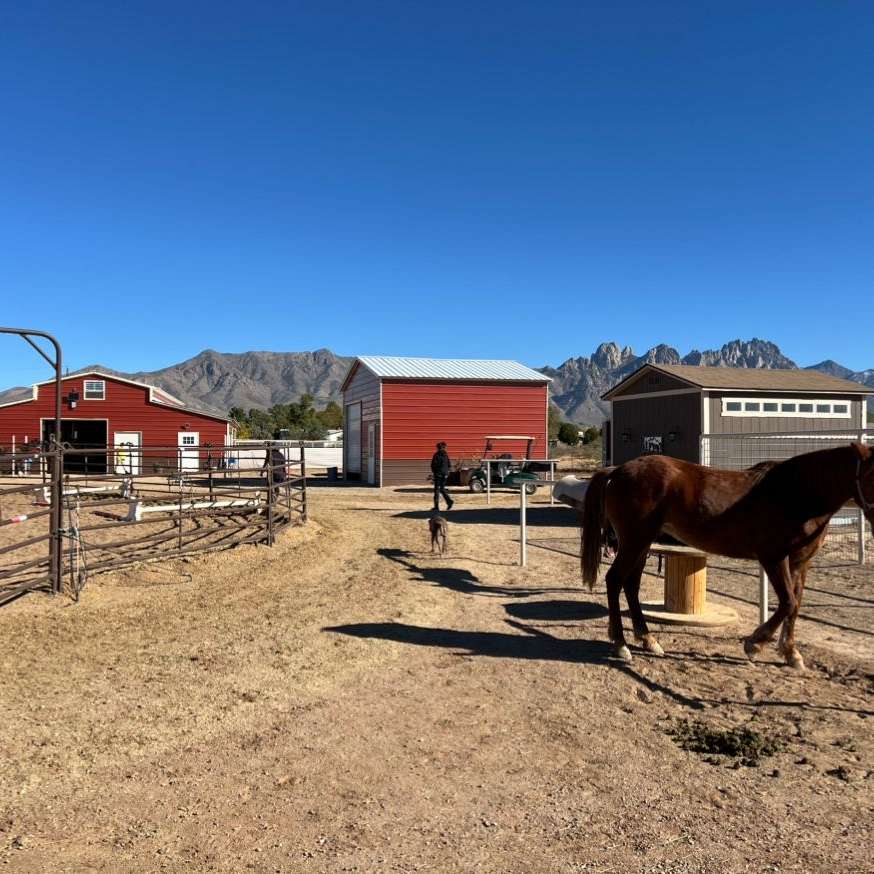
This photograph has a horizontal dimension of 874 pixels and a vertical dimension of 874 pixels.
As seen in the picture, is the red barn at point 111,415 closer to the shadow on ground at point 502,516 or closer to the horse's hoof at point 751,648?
the shadow on ground at point 502,516

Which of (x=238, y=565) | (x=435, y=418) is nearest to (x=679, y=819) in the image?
(x=238, y=565)

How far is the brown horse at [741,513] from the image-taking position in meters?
5.78

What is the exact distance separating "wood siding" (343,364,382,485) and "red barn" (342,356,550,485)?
0.04 metres

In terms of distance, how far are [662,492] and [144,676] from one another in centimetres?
456

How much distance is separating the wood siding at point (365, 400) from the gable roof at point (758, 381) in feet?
42.0

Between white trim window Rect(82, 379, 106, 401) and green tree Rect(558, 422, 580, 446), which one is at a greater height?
white trim window Rect(82, 379, 106, 401)

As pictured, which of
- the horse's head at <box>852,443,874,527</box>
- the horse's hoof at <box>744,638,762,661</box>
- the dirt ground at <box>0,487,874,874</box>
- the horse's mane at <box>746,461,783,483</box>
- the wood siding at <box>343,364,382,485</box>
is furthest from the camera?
the wood siding at <box>343,364,382,485</box>

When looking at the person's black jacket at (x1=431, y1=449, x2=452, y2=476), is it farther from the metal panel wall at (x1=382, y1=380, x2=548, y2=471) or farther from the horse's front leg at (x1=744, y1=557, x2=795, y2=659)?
the metal panel wall at (x1=382, y1=380, x2=548, y2=471)

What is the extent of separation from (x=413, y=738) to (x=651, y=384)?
1447 centimetres

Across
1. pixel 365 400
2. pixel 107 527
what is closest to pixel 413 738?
pixel 107 527

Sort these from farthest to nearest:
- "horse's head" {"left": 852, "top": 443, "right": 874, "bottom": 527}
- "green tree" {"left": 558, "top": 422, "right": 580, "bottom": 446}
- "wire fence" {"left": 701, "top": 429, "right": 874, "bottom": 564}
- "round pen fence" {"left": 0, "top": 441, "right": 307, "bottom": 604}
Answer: "green tree" {"left": 558, "top": 422, "right": 580, "bottom": 446} < "wire fence" {"left": 701, "top": 429, "right": 874, "bottom": 564} < "round pen fence" {"left": 0, "top": 441, "right": 307, "bottom": 604} < "horse's head" {"left": 852, "top": 443, "right": 874, "bottom": 527}

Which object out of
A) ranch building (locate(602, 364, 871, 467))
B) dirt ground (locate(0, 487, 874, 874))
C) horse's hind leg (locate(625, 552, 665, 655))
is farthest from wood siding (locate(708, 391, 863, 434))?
horse's hind leg (locate(625, 552, 665, 655))

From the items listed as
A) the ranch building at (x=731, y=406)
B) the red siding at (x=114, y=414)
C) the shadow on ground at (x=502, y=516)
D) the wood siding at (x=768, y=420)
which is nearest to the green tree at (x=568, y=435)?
the red siding at (x=114, y=414)

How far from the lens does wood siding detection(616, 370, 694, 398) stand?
16.5 meters
